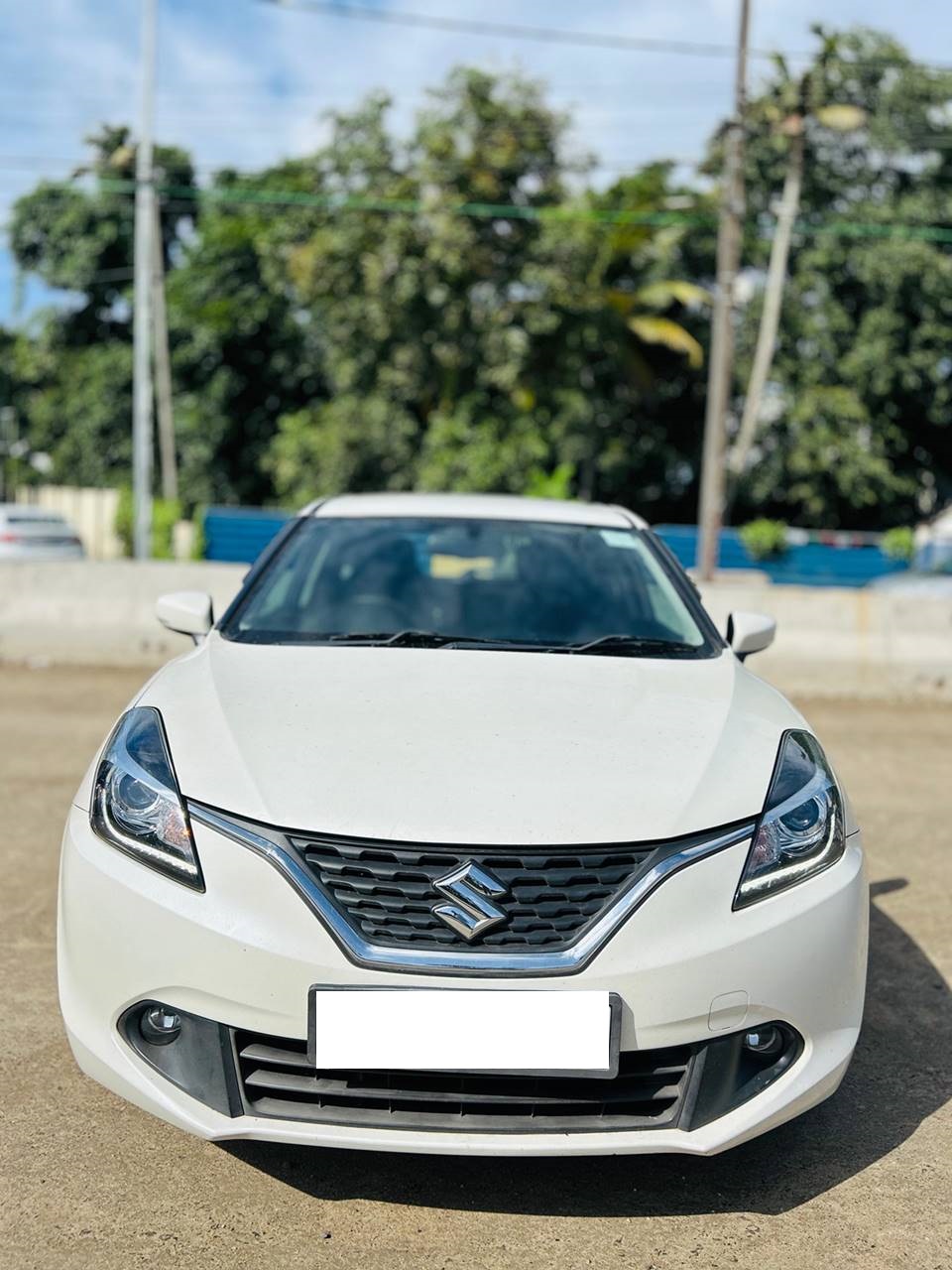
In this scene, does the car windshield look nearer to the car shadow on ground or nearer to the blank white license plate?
the car shadow on ground

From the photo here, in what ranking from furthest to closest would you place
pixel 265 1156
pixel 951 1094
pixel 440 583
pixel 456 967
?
pixel 440 583
pixel 951 1094
pixel 265 1156
pixel 456 967

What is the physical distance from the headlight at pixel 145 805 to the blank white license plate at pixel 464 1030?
37 cm

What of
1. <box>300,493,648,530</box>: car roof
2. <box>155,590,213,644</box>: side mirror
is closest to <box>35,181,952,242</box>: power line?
<box>300,493,648,530</box>: car roof

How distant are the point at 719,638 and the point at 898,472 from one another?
31120 mm

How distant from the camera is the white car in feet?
7.73

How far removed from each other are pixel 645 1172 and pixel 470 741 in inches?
36.9

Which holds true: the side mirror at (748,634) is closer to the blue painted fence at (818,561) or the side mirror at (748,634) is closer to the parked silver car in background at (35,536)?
the parked silver car in background at (35,536)

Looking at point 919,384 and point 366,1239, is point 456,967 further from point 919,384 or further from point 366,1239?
point 919,384

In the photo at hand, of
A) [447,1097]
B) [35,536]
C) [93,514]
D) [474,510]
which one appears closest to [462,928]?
[447,1097]

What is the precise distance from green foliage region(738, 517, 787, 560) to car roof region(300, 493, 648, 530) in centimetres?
2266

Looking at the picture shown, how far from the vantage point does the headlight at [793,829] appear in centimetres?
255

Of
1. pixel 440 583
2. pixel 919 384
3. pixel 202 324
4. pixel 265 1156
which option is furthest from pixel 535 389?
pixel 265 1156

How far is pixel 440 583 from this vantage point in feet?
14.2

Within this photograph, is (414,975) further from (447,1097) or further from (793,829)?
(793,829)
